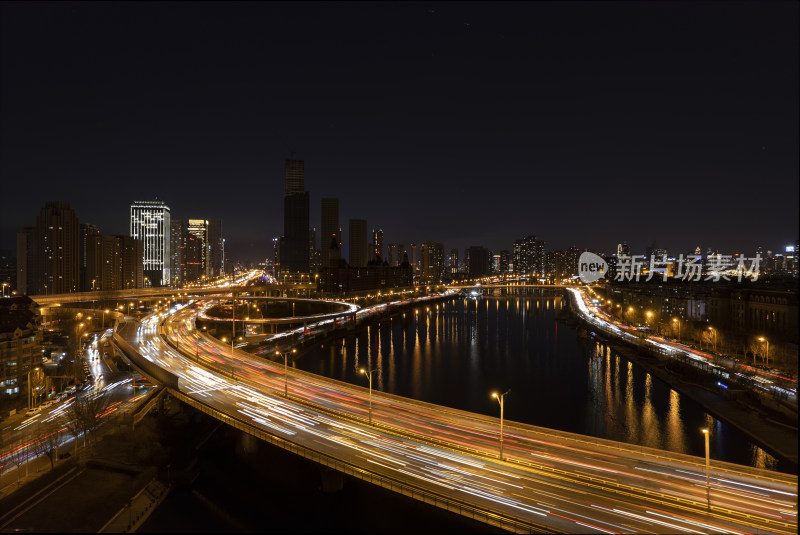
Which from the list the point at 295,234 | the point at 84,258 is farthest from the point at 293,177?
the point at 84,258

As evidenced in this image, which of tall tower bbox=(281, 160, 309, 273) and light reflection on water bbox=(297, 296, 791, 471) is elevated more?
tall tower bbox=(281, 160, 309, 273)

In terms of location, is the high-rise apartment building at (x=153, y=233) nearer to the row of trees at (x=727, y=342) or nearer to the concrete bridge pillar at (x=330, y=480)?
the row of trees at (x=727, y=342)

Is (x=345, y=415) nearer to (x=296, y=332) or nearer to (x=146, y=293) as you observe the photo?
(x=296, y=332)

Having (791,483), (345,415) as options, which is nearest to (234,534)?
(345,415)

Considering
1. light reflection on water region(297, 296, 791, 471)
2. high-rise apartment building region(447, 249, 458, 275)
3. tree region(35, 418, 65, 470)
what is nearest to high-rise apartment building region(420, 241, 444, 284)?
high-rise apartment building region(447, 249, 458, 275)

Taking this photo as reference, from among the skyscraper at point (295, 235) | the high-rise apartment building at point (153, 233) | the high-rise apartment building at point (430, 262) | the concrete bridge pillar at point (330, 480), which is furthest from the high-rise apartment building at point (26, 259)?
the high-rise apartment building at point (430, 262)

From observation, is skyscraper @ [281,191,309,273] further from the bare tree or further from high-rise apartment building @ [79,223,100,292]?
the bare tree
